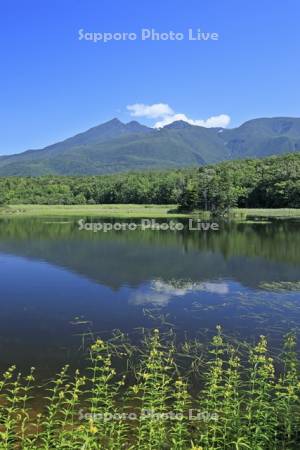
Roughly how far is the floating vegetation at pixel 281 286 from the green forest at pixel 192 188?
217 ft

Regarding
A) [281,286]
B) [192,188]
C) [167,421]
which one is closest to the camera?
[167,421]

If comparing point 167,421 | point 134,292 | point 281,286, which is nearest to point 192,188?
point 281,286

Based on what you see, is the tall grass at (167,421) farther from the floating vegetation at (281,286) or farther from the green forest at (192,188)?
the green forest at (192,188)

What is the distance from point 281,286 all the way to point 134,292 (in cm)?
764

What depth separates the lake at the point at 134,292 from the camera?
51.5 ft

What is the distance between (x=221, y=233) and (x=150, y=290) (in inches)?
1267

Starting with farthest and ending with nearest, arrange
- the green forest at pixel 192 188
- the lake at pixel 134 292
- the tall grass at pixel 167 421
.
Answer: the green forest at pixel 192 188, the lake at pixel 134 292, the tall grass at pixel 167 421

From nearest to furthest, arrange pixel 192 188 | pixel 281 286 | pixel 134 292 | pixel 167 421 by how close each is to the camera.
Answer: pixel 167 421, pixel 134 292, pixel 281 286, pixel 192 188

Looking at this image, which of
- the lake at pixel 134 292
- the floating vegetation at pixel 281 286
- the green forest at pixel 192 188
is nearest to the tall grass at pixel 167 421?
the lake at pixel 134 292

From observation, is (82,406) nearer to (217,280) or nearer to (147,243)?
(217,280)

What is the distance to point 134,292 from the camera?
22.6 m

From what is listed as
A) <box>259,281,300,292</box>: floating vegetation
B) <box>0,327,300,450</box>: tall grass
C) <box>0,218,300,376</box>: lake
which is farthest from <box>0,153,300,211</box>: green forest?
<box>0,327,300,450</box>: tall grass

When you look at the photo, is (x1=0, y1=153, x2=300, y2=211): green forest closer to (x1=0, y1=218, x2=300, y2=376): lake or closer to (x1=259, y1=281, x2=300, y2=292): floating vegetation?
(x1=0, y1=218, x2=300, y2=376): lake

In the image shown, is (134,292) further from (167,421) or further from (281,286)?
(167,421)
